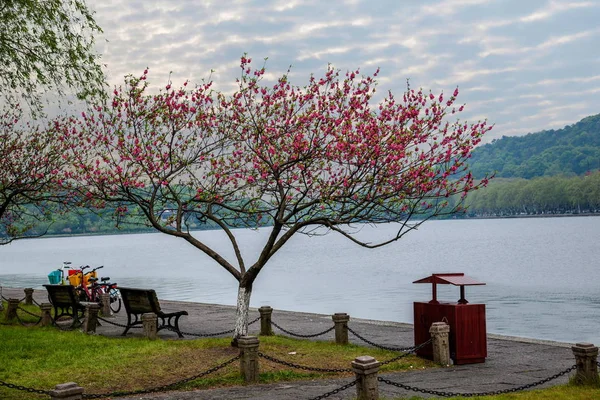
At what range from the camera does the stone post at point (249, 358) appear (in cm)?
1151

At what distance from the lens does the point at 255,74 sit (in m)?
14.4

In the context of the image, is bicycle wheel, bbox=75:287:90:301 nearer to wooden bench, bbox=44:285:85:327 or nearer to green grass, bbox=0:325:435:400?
wooden bench, bbox=44:285:85:327

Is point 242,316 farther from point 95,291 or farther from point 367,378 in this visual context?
point 95,291

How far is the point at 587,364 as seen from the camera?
10.7 meters

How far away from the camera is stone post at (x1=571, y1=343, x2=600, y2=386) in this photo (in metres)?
10.7

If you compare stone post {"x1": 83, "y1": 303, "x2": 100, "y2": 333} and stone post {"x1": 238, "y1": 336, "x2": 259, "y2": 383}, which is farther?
stone post {"x1": 83, "y1": 303, "x2": 100, "y2": 333}

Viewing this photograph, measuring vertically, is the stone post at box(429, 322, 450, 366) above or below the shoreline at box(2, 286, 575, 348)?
above

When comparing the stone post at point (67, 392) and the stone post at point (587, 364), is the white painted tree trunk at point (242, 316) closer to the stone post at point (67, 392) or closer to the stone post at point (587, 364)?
the stone post at point (67, 392)

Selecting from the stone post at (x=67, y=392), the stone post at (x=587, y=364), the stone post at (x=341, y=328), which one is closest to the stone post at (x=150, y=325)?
the stone post at (x=341, y=328)

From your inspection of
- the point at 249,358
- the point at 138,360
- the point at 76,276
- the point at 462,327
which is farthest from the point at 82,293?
the point at 462,327

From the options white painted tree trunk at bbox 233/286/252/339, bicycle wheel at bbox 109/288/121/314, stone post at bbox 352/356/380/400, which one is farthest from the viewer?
bicycle wheel at bbox 109/288/121/314

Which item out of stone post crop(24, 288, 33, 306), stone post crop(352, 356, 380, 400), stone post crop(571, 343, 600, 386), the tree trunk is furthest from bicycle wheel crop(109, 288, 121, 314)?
stone post crop(571, 343, 600, 386)

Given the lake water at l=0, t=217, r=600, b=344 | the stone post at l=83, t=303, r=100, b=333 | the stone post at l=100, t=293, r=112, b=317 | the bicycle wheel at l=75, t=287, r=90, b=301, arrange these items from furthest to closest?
the lake water at l=0, t=217, r=600, b=344 → the bicycle wheel at l=75, t=287, r=90, b=301 → the stone post at l=100, t=293, r=112, b=317 → the stone post at l=83, t=303, r=100, b=333

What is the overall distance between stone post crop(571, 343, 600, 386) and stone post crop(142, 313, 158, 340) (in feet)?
30.2
